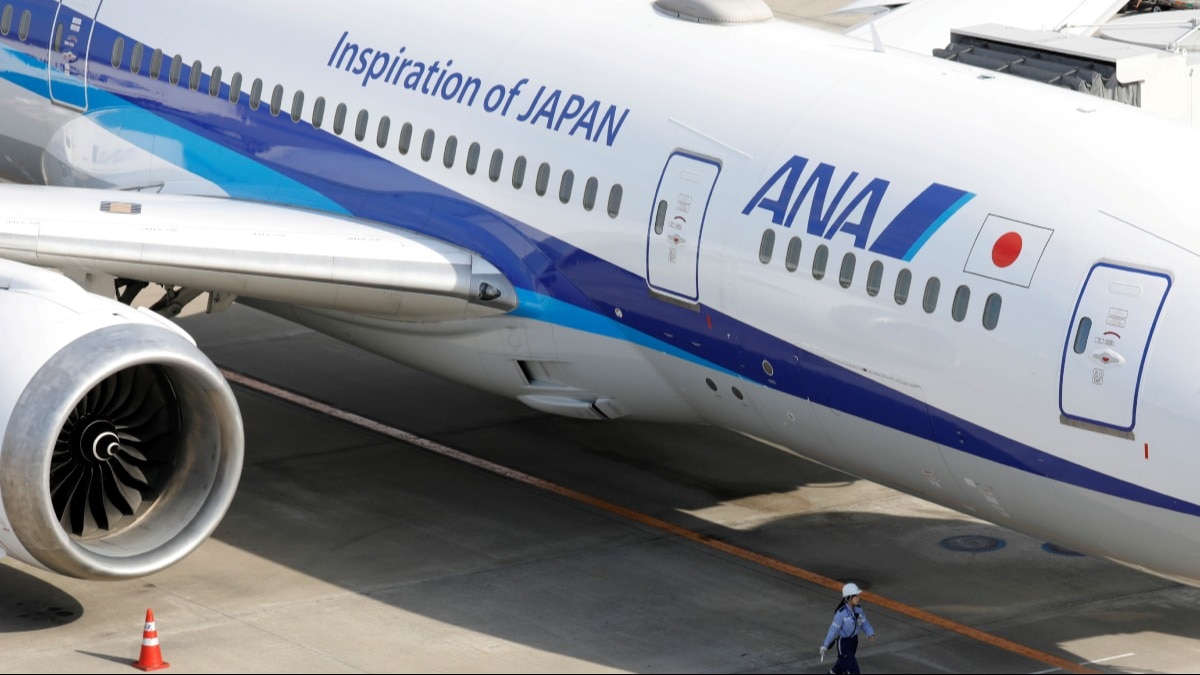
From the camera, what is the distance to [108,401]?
16641 millimetres

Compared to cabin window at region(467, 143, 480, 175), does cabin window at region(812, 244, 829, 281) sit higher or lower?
lower

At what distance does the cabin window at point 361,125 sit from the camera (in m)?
19.0

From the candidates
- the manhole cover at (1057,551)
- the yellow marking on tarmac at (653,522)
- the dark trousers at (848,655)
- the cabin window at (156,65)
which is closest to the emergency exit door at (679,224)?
the yellow marking on tarmac at (653,522)

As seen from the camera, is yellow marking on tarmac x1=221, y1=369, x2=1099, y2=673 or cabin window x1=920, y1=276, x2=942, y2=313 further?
yellow marking on tarmac x1=221, y1=369, x2=1099, y2=673

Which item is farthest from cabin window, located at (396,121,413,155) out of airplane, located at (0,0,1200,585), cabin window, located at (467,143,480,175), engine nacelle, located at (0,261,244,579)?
engine nacelle, located at (0,261,244,579)

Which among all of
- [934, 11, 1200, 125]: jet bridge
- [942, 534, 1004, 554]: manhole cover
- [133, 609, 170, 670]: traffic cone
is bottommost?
[133, 609, 170, 670]: traffic cone

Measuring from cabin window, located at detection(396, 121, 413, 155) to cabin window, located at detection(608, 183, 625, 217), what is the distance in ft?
7.61

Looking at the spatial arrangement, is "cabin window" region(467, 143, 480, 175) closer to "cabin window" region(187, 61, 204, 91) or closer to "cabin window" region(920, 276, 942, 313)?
"cabin window" region(187, 61, 204, 91)

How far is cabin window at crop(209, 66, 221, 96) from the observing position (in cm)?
1981

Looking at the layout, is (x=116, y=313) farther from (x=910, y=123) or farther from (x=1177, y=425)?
(x=1177, y=425)

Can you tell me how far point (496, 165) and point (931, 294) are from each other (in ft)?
14.8

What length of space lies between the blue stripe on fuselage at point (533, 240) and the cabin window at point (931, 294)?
0.33 meters

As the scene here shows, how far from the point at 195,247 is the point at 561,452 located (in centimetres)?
485

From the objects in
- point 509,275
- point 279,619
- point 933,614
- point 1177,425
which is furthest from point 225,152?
point 1177,425
